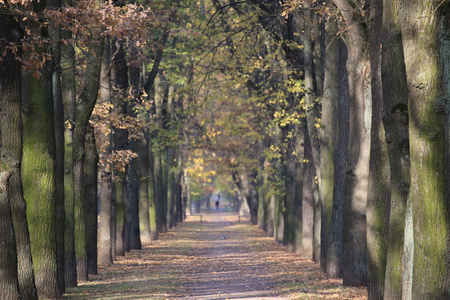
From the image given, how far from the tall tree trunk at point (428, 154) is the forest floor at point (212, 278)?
673 cm

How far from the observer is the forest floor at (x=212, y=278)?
15289 mm

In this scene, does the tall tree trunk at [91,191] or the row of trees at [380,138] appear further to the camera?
the tall tree trunk at [91,191]

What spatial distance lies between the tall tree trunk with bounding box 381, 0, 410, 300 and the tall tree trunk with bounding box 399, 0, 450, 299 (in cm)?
142

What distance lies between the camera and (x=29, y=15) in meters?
11.2

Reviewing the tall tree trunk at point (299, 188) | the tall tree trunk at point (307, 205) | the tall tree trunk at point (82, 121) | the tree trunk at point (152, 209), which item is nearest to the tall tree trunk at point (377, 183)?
the tall tree trunk at point (82, 121)

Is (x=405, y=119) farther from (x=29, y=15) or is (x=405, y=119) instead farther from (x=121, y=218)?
(x=121, y=218)

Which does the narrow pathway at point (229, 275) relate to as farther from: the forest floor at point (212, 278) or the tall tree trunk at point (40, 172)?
the tall tree trunk at point (40, 172)

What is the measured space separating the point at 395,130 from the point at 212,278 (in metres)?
11.1

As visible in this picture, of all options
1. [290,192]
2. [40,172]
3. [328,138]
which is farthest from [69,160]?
[290,192]

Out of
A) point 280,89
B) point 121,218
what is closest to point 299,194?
point 280,89

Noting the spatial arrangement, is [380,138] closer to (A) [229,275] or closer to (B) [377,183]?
(B) [377,183]

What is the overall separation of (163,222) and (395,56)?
35773 millimetres

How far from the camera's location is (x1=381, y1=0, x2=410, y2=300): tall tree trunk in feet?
31.6

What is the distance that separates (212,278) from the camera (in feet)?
64.3
